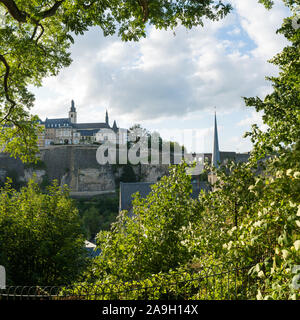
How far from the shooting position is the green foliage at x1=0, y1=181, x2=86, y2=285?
28.1 ft

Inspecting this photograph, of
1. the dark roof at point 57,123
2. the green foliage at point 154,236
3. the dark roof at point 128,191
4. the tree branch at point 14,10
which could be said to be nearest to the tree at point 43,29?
the tree branch at point 14,10

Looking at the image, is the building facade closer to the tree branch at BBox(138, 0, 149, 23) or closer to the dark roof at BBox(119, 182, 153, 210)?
the dark roof at BBox(119, 182, 153, 210)

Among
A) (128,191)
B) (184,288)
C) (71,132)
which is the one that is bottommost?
(128,191)

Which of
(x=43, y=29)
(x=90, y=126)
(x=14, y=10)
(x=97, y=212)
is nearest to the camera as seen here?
(x=14, y=10)

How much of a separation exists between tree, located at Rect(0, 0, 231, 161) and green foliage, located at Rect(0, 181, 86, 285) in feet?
5.16

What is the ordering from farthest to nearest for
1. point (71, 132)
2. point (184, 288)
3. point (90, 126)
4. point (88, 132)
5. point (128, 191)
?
point (90, 126) → point (88, 132) → point (71, 132) → point (128, 191) → point (184, 288)

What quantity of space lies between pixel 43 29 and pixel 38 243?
547 centimetres

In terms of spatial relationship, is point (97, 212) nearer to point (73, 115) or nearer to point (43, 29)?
point (43, 29)

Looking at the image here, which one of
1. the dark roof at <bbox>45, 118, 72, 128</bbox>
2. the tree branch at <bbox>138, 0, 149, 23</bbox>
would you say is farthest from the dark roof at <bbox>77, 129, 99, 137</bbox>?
the tree branch at <bbox>138, 0, 149, 23</bbox>

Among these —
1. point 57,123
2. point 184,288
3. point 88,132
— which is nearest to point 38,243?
point 184,288

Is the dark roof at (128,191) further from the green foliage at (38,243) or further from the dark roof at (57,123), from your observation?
the dark roof at (57,123)

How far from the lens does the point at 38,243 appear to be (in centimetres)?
873
